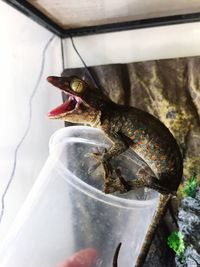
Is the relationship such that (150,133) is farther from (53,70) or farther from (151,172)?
(53,70)

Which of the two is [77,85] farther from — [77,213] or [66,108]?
[77,213]

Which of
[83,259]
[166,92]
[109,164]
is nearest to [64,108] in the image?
[109,164]

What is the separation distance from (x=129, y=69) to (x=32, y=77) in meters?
0.24

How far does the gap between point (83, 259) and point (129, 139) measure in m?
0.19

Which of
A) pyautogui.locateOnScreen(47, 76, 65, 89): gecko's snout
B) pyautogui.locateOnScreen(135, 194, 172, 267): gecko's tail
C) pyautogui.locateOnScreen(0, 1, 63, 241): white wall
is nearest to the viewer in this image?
pyautogui.locateOnScreen(47, 76, 65, 89): gecko's snout

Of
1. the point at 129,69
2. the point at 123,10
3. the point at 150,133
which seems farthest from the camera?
the point at 129,69

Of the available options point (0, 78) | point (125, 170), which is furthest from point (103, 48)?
point (125, 170)

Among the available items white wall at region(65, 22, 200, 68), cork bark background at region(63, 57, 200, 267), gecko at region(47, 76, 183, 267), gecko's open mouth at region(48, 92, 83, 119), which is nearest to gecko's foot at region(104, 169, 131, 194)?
gecko at region(47, 76, 183, 267)

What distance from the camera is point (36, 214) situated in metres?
0.62

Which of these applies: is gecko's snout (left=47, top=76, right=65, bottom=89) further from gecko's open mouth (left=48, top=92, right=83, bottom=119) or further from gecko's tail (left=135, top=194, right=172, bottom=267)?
gecko's tail (left=135, top=194, right=172, bottom=267)

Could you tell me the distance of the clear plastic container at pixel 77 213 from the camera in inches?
23.5

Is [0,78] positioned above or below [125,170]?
above

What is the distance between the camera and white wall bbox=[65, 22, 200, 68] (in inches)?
36.4

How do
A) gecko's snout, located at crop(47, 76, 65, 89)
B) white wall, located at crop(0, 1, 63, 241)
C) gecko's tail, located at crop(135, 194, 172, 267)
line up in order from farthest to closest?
white wall, located at crop(0, 1, 63, 241), gecko's tail, located at crop(135, 194, 172, 267), gecko's snout, located at crop(47, 76, 65, 89)
